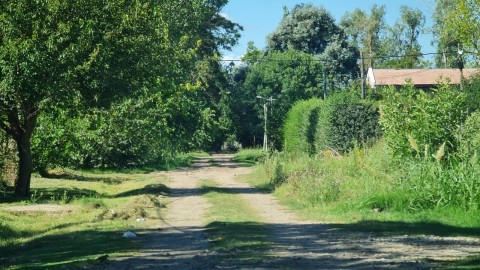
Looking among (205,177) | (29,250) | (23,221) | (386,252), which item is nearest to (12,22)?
(23,221)

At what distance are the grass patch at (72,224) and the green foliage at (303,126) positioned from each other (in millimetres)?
18620

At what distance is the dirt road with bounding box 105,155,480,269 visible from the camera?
465 inches

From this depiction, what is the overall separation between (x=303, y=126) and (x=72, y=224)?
3391 centimetres

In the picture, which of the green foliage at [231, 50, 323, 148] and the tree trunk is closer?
the tree trunk

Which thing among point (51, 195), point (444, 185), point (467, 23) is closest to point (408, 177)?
point (444, 185)

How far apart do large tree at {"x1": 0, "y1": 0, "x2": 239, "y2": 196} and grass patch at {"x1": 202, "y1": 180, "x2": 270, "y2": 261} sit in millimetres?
5958

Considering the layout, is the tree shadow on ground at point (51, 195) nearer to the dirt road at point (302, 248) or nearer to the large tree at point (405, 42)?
the dirt road at point (302, 248)

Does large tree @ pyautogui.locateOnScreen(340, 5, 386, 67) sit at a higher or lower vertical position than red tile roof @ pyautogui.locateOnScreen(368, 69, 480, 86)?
higher

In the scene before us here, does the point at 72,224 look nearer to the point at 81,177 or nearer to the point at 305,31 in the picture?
the point at 81,177

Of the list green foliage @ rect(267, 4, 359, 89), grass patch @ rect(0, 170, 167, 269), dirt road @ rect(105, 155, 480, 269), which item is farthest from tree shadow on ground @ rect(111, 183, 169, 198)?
green foliage @ rect(267, 4, 359, 89)

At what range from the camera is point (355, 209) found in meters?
21.3

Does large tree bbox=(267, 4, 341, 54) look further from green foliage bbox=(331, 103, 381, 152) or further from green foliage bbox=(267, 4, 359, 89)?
green foliage bbox=(331, 103, 381, 152)

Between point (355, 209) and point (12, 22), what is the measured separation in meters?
13.2

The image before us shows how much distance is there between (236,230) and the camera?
17438 millimetres
